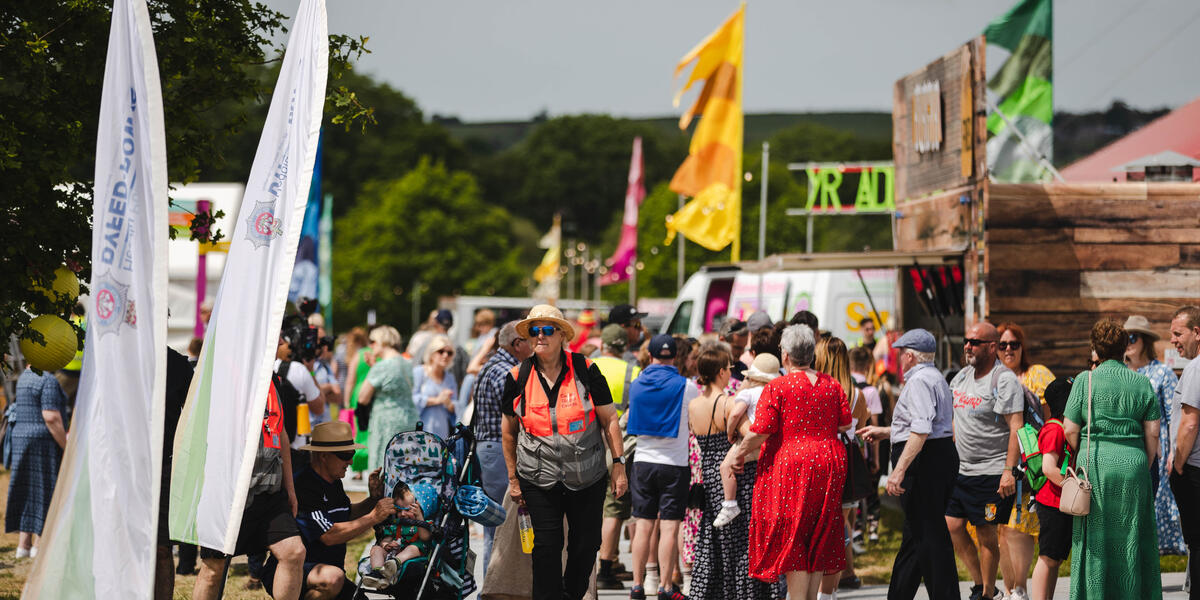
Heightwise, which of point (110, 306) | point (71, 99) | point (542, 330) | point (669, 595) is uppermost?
point (71, 99)

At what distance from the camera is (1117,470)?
6.67 metres

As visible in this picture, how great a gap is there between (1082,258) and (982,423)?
3.50 metres

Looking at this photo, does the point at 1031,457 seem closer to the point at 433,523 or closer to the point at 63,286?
the point at 433,523

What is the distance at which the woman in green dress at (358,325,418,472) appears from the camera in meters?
11.8

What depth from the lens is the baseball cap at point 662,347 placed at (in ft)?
27.2

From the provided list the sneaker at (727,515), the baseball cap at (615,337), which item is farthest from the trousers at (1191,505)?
the baseball cap at (615,337)

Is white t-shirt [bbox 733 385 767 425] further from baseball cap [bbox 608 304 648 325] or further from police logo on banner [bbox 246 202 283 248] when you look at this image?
police logo on banner [bbox 246 202 283 248]

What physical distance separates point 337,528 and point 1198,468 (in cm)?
459

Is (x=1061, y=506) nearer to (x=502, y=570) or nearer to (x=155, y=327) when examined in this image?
(x=502, y=570)

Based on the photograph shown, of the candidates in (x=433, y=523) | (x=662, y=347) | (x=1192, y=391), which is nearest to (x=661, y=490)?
(x=662, y=347)

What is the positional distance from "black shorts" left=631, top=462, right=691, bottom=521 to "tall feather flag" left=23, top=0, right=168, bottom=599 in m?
4.23

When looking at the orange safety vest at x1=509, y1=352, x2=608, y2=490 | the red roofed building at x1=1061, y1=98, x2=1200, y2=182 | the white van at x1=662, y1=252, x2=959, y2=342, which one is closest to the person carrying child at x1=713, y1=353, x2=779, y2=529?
the orange safety vest at x1=509, y1=352, x2=608, y2=490

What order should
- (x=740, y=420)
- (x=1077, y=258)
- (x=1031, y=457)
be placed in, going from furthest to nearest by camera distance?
Result: (x=1077, y=258), (x=740, y=420), (x=1031, y=457)

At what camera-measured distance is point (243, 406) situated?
5.03 meters
